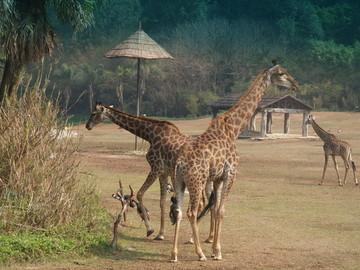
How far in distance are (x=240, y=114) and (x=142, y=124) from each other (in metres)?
1.44

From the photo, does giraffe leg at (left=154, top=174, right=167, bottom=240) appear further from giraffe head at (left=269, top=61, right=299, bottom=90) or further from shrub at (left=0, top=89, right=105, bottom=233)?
giraffe head at (left=269, top=61, right=299, bottom=90)

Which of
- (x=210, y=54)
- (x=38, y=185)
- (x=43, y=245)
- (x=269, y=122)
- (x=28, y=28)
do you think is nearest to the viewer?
(x=43, y=245)

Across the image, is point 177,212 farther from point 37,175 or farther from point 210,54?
point 210,54

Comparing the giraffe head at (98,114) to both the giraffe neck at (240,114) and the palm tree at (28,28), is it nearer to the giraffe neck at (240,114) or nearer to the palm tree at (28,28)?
the giraffe neck at (240,114)

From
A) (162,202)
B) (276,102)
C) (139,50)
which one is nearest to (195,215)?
(162,202)

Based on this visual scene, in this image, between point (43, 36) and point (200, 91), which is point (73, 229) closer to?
point (43, 36)

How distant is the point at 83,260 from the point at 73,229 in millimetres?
743

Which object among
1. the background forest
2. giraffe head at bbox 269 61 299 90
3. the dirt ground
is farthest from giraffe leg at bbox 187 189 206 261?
the background forest

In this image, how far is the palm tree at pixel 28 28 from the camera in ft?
59.9

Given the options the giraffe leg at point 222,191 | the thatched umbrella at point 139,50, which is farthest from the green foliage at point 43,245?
the thatched umbrella at point 139,50

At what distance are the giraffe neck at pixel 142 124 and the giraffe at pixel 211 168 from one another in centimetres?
76

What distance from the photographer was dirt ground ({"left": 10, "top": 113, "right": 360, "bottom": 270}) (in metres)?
9.96

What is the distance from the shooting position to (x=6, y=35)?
18375mm

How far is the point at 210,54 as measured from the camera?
60031 mm
